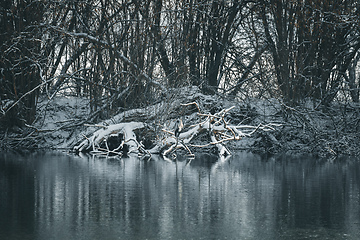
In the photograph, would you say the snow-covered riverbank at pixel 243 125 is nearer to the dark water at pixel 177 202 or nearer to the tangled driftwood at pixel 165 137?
the tangled driftwood at pixel 165 137

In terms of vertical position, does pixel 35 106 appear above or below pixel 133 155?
above

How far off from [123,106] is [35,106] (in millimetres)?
4031

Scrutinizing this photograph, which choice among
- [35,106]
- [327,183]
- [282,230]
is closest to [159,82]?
[35,106]

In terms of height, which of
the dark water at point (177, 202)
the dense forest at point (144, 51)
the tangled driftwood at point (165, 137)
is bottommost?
the dark water at point (177, 202)

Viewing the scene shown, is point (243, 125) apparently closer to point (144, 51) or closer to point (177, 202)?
point (144, 51)

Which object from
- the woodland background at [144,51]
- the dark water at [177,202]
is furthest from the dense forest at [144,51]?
the dark water at [177,202]

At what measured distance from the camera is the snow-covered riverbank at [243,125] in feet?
73.3

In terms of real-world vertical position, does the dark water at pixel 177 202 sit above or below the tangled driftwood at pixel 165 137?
below

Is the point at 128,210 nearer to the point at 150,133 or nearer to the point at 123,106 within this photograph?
the point at 150,133

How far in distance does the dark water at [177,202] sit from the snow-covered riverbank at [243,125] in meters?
6.49

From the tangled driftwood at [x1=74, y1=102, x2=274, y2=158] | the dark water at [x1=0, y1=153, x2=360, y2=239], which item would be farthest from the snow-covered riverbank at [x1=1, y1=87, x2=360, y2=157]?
the dark water at [x1=0, y1=153, x2=360, y2=239]

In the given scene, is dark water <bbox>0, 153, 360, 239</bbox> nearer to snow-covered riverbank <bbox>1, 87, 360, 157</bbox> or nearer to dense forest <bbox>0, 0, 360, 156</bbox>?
snow-covered riverbank <bbox>1, 87, 360, 157</bbox>

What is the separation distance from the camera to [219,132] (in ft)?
69.7

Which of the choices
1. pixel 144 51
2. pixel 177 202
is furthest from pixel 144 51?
pixel 177 202
